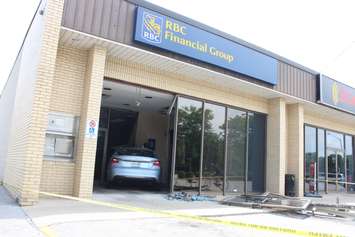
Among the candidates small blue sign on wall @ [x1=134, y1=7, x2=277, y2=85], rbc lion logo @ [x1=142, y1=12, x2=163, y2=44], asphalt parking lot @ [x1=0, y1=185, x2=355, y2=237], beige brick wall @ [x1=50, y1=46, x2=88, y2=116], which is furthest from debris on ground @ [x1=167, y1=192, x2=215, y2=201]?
rbc lion logo @ [x1=142, y1=12, x2=163, y2=44]

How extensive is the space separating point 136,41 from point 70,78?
1992mm

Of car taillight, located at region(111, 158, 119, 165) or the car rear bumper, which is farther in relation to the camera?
car taillight, located at region(111, 158, 119, 165)

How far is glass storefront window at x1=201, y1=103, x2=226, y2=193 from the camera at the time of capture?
12664 millimetres

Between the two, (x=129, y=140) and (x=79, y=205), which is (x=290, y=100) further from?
(x=79, y=205)

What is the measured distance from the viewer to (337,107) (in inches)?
623

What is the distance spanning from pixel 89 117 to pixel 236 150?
6410 millimetres

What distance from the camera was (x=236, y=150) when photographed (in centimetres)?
1378

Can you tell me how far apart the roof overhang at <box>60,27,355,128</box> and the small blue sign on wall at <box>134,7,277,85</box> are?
0.32 metres

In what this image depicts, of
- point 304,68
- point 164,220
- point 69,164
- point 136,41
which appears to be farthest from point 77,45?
point 304,68

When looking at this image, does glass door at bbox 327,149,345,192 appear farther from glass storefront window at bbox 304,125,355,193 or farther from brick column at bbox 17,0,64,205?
brick column at bbox 17,0,64,205

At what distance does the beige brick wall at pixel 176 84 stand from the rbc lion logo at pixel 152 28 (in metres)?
1.24

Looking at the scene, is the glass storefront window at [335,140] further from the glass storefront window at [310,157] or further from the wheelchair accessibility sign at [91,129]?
the wheelchair accessibility sign at [91,129]

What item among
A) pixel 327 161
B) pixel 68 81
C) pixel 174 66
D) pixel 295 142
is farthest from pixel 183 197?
pixel 327 161

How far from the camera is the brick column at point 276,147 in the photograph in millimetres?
14125
